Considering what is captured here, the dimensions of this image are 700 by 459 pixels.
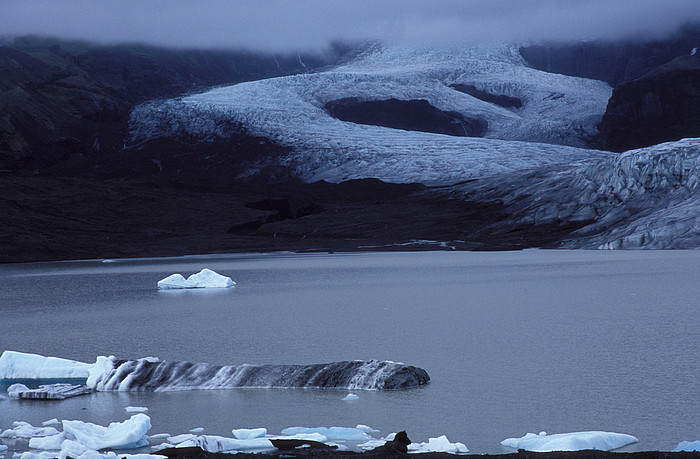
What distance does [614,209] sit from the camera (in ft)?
166

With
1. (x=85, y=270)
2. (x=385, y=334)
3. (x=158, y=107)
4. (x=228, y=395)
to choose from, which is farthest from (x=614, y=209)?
(x=158, y=107)

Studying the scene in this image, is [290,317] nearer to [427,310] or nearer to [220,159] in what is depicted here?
[427,310]

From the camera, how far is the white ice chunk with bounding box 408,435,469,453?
317 inches

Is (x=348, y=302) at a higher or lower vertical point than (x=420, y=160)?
lower

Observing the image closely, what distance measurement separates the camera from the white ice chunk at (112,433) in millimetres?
8641

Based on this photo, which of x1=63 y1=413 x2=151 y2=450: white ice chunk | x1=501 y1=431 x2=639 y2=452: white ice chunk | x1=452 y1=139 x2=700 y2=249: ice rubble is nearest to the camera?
x1=501 y1=431 x2=639 y2=452: white ice chunk

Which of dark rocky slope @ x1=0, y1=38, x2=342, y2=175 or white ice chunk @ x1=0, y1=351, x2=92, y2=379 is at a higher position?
dark rocky slope @ x1=0, y1=38, x2=342, y2=175

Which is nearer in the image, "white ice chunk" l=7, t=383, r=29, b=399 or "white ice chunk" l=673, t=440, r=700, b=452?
"white ice chunk" l=673, t=440, r=700, b=452

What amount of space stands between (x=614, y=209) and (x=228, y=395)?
42938 mm

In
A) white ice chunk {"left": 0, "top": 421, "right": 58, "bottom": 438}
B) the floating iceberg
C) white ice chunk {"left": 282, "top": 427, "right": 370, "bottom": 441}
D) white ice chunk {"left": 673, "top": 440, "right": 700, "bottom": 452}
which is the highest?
white ice chunk {"left": 673, "top": 440, "right": 700, "bottom": 452}

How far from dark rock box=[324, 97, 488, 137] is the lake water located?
58.5 meters

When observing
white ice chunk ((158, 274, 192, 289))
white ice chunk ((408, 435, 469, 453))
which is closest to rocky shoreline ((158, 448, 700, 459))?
white ice chunk ((408, 435, 469, 453))

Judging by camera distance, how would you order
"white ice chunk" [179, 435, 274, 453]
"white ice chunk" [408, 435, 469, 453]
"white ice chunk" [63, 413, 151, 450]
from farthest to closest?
"white ice chunk" [63, 413, 151, 450], "white ice chunk" [179, 435, 274, 453], "white ice chunk" [408, 435, 469, 453]

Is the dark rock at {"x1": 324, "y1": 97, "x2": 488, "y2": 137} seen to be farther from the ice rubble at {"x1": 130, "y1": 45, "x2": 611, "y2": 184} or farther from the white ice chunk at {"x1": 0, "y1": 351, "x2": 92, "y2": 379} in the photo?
the white ice chunk at {"x1": 0, "y1": 351, "x2": 92, "y2": 379}
